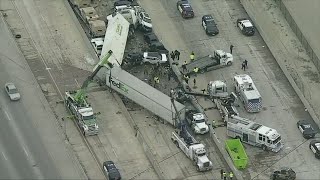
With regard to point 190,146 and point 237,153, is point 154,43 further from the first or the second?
point 237,153

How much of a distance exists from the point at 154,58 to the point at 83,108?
42.9 ft

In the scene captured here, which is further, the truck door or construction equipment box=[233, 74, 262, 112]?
construction equipment box=[233, 74, 262, 112]

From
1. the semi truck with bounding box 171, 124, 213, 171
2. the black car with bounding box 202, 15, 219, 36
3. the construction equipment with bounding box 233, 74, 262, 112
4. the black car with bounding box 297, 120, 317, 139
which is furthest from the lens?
the black car with bounding box 202, 15, 219, 36

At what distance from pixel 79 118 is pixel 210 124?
1387 cm

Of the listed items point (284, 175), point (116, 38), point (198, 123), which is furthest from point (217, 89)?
point (284, 175)

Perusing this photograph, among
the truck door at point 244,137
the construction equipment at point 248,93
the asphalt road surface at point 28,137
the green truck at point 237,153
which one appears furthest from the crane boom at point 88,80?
the truck door at point 244,137

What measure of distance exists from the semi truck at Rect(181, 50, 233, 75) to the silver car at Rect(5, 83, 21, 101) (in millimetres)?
19012

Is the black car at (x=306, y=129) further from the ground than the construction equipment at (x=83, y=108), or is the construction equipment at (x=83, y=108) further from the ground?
the construction equipment at (x=83, y=108)

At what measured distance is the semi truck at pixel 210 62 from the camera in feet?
424

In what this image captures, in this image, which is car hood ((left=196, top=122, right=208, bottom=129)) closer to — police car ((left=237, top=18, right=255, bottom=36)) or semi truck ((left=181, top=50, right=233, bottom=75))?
semi truck ((left=181, top=50, right=233, bottom=75))

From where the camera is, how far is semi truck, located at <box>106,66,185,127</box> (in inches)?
4712

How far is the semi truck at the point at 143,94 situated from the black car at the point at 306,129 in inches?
492

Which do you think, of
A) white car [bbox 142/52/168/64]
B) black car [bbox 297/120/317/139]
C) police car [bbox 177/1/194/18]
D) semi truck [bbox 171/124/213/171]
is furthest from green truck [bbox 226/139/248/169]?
police car [bbox 177/1/194/18]

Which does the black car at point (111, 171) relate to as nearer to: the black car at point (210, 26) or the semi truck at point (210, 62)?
the semi truck at point (210, 62)
